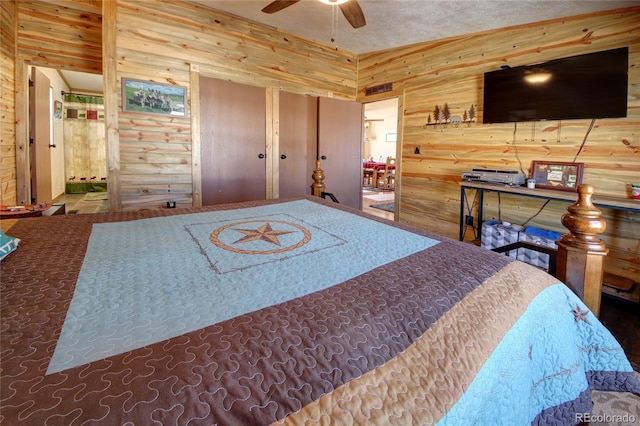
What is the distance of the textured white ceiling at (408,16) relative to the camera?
2965mm

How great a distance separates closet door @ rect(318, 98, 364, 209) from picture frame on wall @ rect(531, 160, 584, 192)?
2.64 m

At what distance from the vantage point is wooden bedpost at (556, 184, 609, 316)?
3.53 ft

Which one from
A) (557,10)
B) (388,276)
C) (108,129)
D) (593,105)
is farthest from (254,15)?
(388,276)

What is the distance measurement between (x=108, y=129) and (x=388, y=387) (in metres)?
3.86

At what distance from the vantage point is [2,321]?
69cm

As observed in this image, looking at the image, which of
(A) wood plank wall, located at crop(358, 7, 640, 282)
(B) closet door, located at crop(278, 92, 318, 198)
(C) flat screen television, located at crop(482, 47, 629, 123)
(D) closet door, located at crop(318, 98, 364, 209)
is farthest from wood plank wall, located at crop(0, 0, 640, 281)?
(D) closet door, located at crop(318, 98, 364, 209)

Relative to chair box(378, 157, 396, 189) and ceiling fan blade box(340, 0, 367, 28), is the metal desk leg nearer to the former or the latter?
ceiling fan blade box(340, 0, 367, 28)

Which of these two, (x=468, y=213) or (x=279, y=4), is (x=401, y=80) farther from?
(x=279, y=4)

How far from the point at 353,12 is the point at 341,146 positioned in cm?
256

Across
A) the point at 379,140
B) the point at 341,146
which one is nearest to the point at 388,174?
the point at 379,140

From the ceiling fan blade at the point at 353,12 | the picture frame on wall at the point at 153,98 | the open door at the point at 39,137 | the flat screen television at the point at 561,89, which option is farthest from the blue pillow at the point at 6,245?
the flat screen television at the point at 561,89

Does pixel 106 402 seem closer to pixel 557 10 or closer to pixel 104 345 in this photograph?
pixel 104 345

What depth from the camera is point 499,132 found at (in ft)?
11.8

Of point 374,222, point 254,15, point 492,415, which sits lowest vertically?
point 492,415
